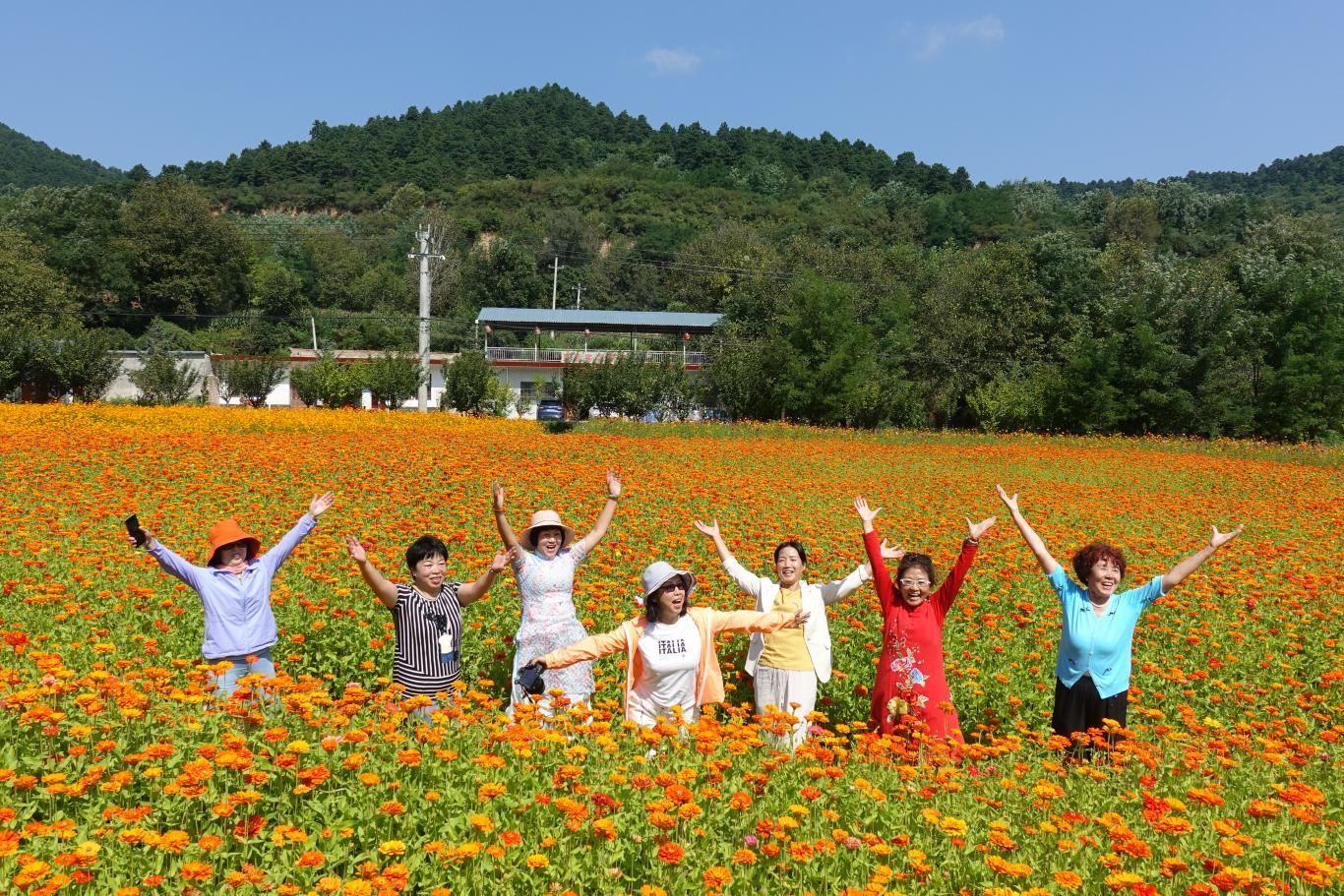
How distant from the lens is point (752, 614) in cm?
513

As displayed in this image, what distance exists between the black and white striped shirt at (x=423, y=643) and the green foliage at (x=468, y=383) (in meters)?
30.8

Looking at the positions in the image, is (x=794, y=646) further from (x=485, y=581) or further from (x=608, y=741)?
(x=608, y=741)

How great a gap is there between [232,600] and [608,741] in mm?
2498

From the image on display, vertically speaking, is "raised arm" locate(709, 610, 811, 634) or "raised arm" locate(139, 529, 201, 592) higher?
"raised arm" locate(139, 529, 201, 592)

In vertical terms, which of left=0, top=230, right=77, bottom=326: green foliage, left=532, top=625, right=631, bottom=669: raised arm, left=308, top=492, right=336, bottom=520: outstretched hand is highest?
left=0, top=230, right=77, bottom=326: green foliage

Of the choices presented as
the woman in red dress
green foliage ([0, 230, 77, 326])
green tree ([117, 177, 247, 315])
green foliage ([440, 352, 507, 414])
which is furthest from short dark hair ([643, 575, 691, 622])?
green tree ([117, 177, 247, 315])

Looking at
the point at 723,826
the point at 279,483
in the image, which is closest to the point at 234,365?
the point at 279,483

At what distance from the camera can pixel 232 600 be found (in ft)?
16.4

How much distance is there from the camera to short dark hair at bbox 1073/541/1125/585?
193 inches

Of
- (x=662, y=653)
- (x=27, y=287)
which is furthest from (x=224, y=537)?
(x=27, y=287)

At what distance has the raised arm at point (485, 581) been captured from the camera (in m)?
4.92

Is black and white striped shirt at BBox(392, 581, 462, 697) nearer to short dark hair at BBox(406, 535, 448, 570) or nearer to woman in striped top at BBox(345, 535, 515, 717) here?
woman in striped top at BBox(345, 535, 515, 717)

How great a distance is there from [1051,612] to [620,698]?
4027 mm

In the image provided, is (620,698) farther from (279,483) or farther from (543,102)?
(543,102)
